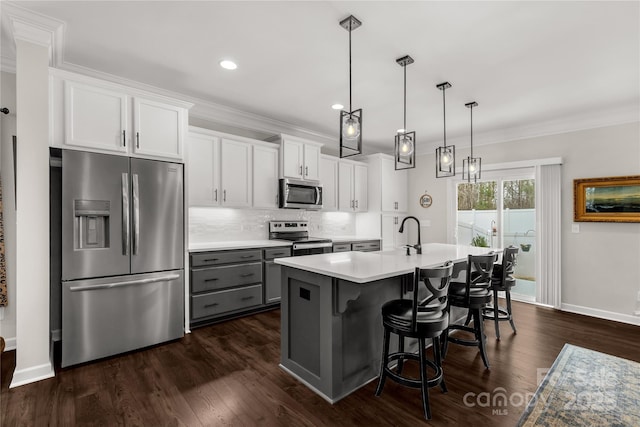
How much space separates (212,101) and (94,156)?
172 centimetres

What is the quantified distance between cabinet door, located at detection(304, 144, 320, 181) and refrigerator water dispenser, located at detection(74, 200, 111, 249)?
9.35ft

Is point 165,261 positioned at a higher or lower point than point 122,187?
lower

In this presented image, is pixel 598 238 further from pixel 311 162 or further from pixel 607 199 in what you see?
pixel 311 162

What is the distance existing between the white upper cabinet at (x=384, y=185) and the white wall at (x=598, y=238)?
7.34 ft

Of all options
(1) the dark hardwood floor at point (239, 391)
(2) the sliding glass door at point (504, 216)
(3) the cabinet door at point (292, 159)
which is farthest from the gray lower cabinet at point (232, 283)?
(2) the sliding glass door at point (504, 216)

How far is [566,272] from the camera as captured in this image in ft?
14.9

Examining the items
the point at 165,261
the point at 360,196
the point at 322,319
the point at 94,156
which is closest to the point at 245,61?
the point at 94,156

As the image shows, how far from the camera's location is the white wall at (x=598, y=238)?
404 centimetres

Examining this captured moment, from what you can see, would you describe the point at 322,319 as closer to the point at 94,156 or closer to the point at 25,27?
the point at 94,156

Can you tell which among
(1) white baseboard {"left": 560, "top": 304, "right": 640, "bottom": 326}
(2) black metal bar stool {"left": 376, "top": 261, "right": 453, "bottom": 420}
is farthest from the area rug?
(1) white baseboard {"left": 560, "top": 304, "right": 640, "bottom": 326}

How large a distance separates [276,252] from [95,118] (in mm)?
2522

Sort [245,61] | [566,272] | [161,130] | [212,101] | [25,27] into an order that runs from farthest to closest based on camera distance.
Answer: [566,272], [212,101], [161,130], [245,61], [25,27]

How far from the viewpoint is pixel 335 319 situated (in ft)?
7.13

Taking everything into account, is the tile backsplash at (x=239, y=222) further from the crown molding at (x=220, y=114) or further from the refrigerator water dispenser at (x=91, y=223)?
the refrigerator water dispenser at (x=91, y=223)
